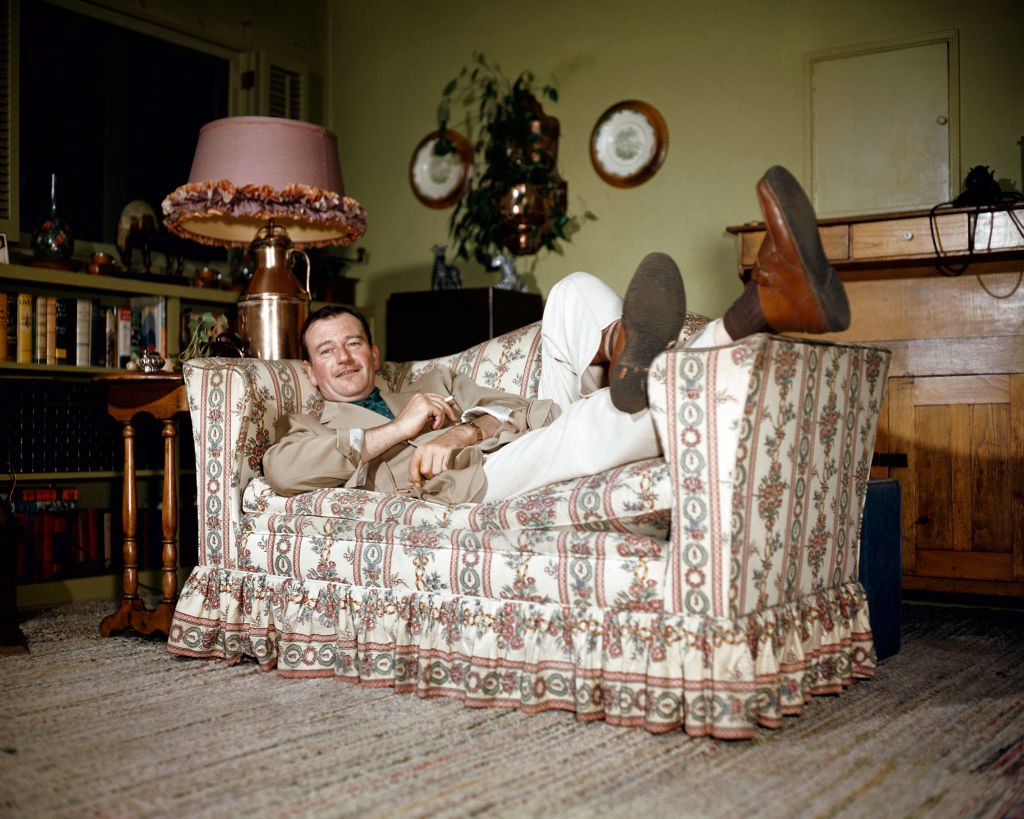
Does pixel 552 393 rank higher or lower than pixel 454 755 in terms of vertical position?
higher

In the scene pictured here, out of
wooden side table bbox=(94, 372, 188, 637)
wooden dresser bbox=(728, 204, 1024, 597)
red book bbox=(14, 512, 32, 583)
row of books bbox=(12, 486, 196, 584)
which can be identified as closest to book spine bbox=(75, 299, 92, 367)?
row of books bbox=(12, 486, 196, 584)

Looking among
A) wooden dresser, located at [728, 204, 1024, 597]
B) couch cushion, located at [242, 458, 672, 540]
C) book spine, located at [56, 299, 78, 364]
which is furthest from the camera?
book spine, located at [56, 299, 78, 364]

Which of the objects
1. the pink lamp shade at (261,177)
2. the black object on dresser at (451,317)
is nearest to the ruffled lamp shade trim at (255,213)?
the pink lamp shade at (261,177)

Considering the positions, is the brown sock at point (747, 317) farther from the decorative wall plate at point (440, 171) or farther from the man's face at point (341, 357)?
the decorative wall plate at point (440, 171)

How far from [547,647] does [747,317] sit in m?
0.74

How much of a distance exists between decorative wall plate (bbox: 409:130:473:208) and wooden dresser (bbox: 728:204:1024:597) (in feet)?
5.63

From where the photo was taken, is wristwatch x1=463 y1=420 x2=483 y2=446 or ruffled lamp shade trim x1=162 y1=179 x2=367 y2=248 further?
ruffled lamp shade trim x1=162 y1=179 x2=367 y2=248

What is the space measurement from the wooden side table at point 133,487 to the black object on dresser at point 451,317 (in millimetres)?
1517

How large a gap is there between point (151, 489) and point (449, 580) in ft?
7.55

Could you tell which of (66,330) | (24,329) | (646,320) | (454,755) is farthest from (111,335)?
(454,755)

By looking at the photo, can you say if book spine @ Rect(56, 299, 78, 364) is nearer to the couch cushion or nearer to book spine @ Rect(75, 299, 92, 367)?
book spine @ Rect(75, 299, 92, 367)

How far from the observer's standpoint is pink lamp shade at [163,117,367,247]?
3.04 metres

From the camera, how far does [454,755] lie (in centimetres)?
175

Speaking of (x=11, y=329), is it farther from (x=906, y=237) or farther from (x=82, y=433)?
(x=906, y=237)
